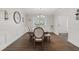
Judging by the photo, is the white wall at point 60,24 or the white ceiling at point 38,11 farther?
the white wall at point 60,24

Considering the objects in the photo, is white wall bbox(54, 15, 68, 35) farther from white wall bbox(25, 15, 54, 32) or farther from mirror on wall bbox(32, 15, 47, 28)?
mirror on wall bbox(32, 15, 47, 28)

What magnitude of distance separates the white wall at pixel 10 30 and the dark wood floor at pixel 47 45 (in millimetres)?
88

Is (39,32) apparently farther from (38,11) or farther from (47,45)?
(38,11)

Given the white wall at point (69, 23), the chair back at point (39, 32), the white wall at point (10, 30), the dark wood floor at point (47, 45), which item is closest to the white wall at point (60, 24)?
the white wall at point (69, 23)

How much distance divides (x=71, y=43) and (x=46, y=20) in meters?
0.61

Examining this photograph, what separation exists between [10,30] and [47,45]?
75cm

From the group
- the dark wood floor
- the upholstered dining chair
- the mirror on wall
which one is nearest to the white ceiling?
the mirror on wall

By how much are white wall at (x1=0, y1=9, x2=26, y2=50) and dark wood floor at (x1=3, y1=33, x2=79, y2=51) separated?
88 mm

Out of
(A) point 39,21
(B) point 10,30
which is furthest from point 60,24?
(B) point 10,30

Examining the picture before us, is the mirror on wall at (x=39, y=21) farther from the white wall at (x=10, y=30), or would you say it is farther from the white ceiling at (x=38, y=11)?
the white wall at (x=10, y=30)

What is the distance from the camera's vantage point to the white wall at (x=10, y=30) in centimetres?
160

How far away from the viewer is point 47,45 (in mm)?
1607
